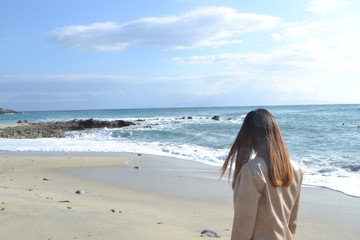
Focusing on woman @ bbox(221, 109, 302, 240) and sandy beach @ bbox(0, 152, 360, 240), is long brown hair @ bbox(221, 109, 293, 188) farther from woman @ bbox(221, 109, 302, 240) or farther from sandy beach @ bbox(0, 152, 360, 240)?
sandy beach @ bbox(0, 152, 360, 240)

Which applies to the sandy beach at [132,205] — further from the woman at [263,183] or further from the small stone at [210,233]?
the woman at [263,183]

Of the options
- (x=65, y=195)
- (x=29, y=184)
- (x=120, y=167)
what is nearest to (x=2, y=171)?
(x=29, y=184)

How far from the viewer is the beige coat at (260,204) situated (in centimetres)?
202

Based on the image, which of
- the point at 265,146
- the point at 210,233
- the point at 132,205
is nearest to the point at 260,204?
the point at 265,146

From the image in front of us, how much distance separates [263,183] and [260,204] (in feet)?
0.50

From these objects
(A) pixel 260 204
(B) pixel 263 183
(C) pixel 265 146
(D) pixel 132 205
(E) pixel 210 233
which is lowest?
(D) pixel 132 205

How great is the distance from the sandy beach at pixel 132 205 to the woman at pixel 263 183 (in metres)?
2.62

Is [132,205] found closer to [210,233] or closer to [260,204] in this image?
[210,233]

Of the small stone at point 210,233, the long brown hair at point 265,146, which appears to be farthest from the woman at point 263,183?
the small stone at point 210,233

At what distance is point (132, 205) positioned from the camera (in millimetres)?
6523

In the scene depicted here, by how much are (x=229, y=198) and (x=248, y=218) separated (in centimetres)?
539

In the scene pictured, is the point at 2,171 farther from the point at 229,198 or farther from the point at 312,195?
the point at 312,195

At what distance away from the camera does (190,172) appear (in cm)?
1067

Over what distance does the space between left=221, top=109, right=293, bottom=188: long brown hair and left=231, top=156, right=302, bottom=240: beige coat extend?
5 cm
